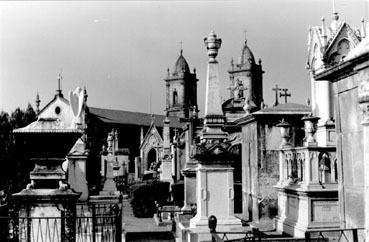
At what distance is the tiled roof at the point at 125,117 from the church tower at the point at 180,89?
5.27 m

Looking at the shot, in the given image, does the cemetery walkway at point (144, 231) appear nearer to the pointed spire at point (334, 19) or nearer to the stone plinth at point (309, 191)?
the stone plinth at point (309, 191)

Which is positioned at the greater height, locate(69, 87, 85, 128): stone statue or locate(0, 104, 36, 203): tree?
locate(69, 87, 85, 128): stone statue

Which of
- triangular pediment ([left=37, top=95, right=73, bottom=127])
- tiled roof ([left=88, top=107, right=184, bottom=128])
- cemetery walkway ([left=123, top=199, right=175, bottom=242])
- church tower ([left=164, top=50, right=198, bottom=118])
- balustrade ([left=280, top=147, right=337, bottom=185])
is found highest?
church tower ([left=164, top=50, right=198, bottom=118])

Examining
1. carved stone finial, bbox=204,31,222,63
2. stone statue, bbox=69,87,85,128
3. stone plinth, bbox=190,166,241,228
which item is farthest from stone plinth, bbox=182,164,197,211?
carved stone finial, bbox=204,31,222,63

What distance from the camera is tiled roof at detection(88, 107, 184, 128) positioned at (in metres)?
85.8

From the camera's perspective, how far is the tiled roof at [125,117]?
85812 mm

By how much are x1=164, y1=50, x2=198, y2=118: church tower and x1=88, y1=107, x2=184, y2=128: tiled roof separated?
5275 mm

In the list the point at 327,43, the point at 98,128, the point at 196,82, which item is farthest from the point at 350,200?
the point at 196,82

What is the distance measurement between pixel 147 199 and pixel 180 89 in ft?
264

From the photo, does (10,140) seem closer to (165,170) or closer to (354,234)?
(354,234)

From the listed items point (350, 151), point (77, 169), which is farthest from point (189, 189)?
point (350, 151)

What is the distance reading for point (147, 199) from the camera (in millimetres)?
22984

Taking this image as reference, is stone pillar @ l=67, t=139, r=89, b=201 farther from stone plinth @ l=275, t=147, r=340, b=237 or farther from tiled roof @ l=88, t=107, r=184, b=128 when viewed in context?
tiled roof @ l=88, t=107, r=184, b=128

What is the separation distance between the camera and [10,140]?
58.1ft
